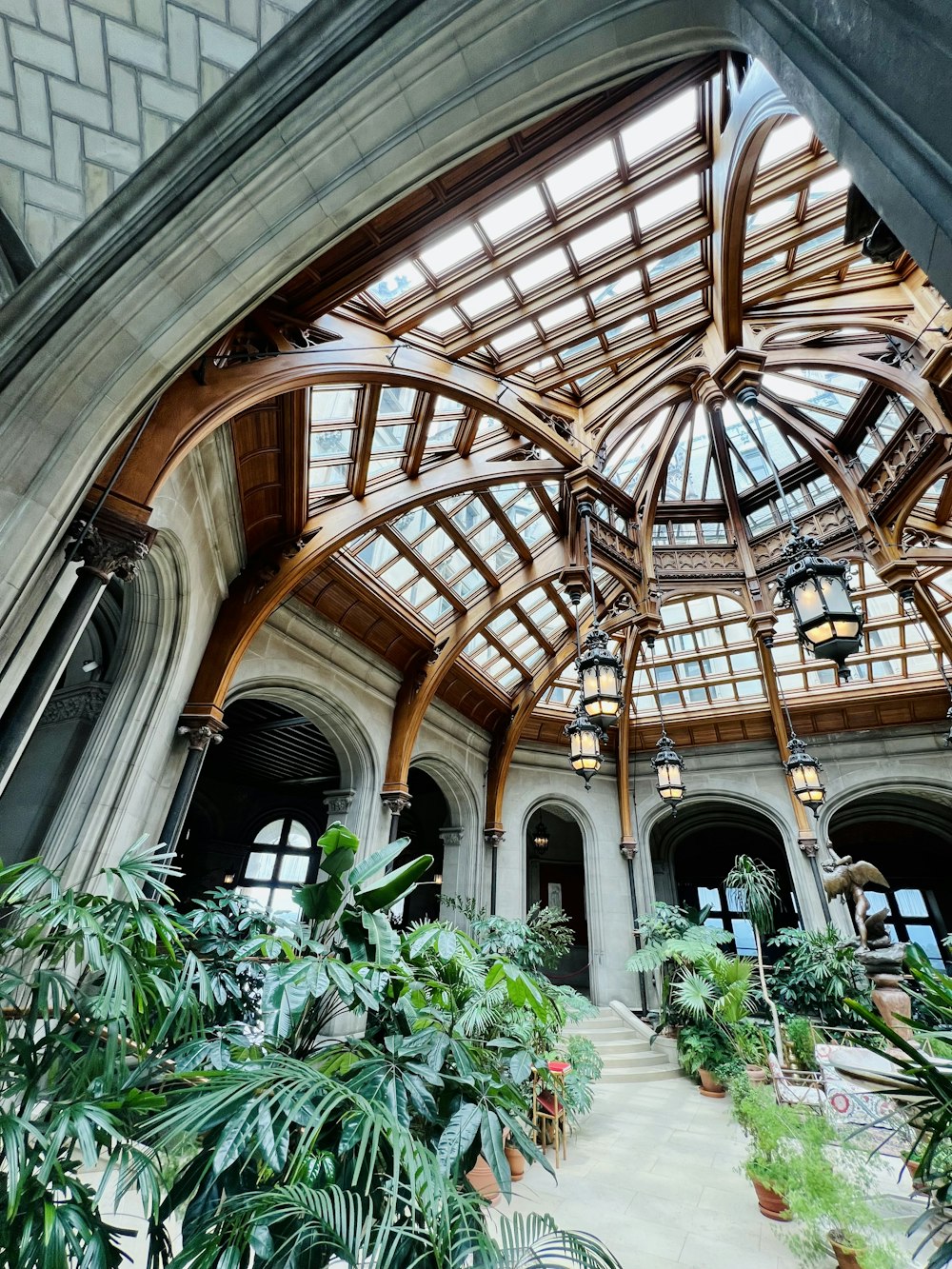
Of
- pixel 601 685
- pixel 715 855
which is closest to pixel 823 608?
pixel 601 685

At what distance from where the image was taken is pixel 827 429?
9.36 m

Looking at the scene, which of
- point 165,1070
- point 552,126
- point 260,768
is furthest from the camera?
point 260,768

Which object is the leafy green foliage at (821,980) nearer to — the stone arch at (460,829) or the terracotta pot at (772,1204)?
the stone arch at (460,829)

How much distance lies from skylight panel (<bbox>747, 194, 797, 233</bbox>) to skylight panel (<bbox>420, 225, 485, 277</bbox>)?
3.20m

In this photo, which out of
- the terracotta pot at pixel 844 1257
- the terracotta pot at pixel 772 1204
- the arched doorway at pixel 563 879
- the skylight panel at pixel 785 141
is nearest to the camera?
the terracotta pot at pixel 844 1257

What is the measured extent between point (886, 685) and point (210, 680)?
12.5m

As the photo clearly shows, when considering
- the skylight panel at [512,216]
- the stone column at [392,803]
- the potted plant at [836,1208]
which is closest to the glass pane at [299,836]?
the stone column at [392,803]

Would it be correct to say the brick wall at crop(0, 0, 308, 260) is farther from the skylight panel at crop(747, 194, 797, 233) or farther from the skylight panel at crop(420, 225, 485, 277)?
the skylight panel at crop(747, 194, 797, 233)

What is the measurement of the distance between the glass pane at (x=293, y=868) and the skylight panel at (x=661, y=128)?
48.9ft

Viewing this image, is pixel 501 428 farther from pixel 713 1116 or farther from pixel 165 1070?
pixel 713 1116

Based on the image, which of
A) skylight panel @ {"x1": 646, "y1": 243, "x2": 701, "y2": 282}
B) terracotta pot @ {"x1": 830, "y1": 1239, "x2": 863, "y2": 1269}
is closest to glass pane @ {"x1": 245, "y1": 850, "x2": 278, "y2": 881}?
terracotta pot @ {"x1": 830, "y1": 1239, "x2": 863, "y2": 1269}

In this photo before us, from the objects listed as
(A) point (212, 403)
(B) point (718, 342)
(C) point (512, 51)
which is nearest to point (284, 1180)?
(C) point (512, 51)

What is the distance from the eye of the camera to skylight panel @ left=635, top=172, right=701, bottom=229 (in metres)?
5.29

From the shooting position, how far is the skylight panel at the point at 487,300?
18.8ft
